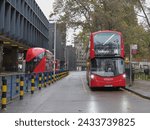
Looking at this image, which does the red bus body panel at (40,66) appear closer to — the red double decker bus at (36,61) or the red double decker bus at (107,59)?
the red double decker bus at (36,61)

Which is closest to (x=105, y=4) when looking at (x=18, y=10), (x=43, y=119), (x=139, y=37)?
(x=139, y=37)

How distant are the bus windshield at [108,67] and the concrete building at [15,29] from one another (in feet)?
85.9

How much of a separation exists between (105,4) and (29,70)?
11.3 m

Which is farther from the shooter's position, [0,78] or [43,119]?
[0,78]

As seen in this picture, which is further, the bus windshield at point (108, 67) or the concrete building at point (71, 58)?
the concrete building at point (71, 58)

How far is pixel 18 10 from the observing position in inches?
2340

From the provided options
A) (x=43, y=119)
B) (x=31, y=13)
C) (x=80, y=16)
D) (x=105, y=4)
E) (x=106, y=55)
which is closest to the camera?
(x=43, y=119)

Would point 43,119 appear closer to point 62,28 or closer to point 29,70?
point 29,70

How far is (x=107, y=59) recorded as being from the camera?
22.5 m

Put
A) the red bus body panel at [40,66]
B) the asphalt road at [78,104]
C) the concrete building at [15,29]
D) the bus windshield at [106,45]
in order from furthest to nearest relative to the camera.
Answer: the concrete building at [15,29], the red bus body panel at [40,66], the bus windshield at [106,45], the asphalt road at [78,104]

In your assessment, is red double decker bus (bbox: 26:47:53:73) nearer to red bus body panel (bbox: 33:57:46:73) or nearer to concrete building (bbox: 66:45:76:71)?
red bus body panel (bbox: 33:57:46:73)

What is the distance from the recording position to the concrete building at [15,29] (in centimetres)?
5173

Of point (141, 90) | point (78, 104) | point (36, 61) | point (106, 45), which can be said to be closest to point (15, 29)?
point (36, 61)

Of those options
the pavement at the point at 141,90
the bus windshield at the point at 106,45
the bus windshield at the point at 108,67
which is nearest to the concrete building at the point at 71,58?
the pavement at the point at 141,90
